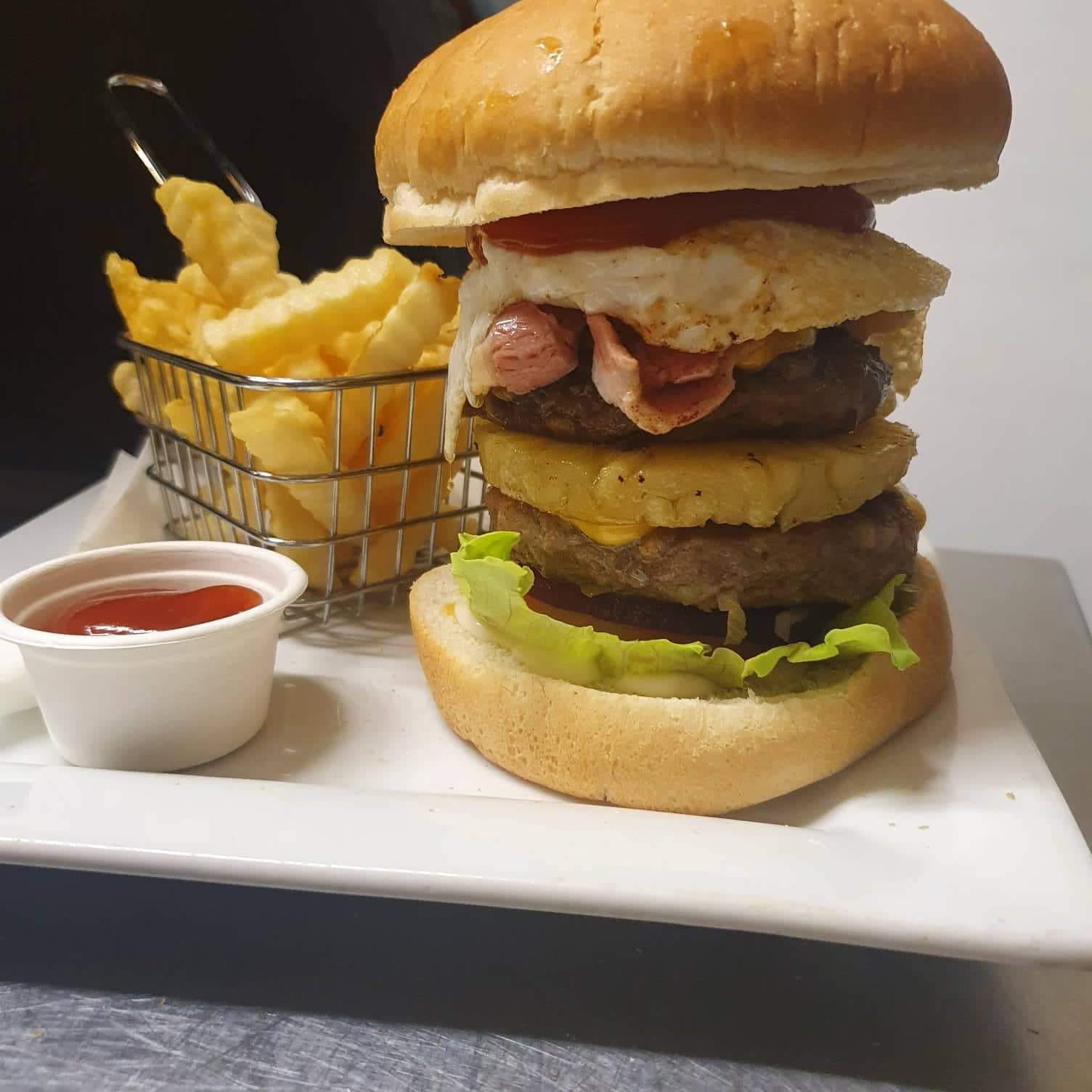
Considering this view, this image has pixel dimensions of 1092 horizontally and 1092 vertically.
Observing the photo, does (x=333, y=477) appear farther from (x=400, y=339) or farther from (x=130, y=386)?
(x=130, y=386)

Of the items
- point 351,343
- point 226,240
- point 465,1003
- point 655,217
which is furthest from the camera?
point 226,240

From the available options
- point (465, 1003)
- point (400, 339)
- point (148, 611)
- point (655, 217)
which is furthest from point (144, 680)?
point (655, 217)

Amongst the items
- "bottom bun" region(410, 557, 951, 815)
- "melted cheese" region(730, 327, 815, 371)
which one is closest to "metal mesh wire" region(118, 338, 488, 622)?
"bottom bun" region(410, 557, 951, 815)

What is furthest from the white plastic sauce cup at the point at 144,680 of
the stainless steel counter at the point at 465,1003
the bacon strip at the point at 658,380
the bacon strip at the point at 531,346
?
the bacon strip at the point at 658,380

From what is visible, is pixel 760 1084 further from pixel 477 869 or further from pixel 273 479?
pixel 273 479

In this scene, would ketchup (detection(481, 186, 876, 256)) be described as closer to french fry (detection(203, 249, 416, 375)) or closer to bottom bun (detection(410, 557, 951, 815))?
french fry (detection(203, 249, 416, 375))
